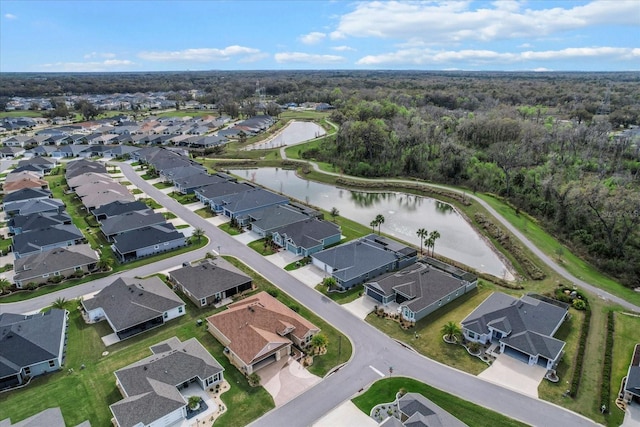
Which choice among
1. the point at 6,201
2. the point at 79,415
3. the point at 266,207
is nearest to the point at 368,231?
the point at 266,207

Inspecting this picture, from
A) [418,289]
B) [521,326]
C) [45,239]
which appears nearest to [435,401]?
[521,326]

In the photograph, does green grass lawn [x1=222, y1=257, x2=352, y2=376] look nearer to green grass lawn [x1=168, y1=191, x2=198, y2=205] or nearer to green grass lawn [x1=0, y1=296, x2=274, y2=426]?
green grass lawn [x1=0, y1=296, x2=274, y2=426]

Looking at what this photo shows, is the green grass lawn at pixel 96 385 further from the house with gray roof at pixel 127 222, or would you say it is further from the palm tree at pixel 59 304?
the house with gray roof at pixel 127 222

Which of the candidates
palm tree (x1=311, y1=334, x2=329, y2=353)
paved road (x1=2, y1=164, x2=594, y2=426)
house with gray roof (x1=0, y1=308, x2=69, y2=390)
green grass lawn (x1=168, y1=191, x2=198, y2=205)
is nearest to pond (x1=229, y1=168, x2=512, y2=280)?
green grass lawn (x1=168, y1=191, x2=198, y2=205)

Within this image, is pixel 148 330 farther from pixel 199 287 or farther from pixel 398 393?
pixel 398 393

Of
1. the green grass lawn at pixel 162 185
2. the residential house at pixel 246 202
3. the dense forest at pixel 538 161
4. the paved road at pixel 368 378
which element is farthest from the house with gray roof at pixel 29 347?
the dense forest at pixel 538 161

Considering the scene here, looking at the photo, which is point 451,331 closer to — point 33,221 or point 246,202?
point 246,202
